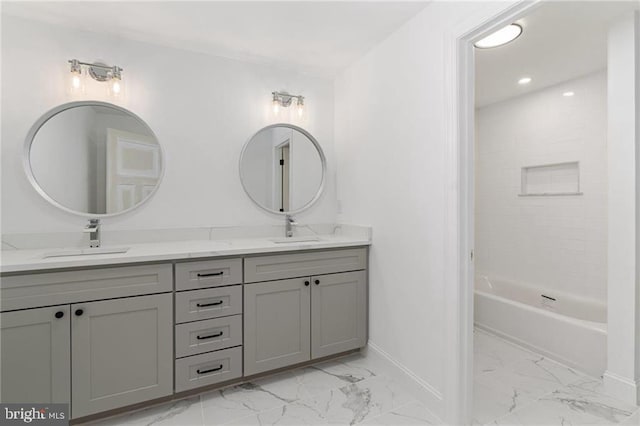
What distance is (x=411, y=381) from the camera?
193 cm

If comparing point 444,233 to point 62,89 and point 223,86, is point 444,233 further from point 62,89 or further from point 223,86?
point 62,89

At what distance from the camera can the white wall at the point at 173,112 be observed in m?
1.89

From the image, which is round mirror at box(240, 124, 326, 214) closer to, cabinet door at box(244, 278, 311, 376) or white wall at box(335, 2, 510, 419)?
white wall at box(335, 2, 510, 419)

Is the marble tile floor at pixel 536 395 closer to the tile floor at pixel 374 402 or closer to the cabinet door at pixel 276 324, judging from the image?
the tile floor at pixel 374 402

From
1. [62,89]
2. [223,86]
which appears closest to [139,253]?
[62,89]

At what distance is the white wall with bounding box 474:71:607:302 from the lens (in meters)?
2.69

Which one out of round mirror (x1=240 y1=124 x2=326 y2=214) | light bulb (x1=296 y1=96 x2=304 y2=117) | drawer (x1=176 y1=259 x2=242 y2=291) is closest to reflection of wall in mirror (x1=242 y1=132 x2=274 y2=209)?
round mirror (x1=240 y1=124 x2=326 y2=214)

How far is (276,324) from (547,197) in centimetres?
278

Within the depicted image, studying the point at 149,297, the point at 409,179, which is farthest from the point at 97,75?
the point at 409,179

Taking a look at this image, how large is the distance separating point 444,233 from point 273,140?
152cm

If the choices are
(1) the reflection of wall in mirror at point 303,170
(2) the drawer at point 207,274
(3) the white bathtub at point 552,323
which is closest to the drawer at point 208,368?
(2) the drawer at point 207,274

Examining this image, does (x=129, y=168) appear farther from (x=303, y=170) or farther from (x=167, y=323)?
(x=303, y=170)

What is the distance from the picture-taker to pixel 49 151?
6.46ft

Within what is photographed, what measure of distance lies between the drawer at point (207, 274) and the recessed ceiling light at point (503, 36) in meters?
1.99
